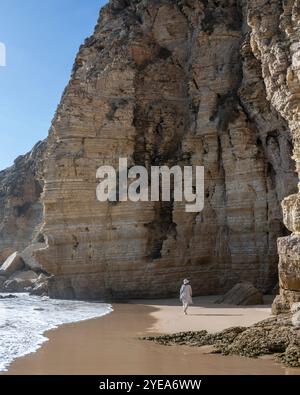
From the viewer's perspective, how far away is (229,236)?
22.4m

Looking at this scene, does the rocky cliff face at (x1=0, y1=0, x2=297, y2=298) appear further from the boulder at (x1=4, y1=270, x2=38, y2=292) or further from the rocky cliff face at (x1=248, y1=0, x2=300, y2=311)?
the boulder at (x1=4, y1=270, x2=38, y2=292)

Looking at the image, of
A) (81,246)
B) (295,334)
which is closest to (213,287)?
(81,246)

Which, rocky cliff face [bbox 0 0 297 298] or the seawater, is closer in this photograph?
A: the seawater

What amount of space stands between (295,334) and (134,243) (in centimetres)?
1500

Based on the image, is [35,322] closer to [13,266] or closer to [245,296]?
[245,296]

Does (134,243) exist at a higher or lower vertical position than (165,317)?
higher

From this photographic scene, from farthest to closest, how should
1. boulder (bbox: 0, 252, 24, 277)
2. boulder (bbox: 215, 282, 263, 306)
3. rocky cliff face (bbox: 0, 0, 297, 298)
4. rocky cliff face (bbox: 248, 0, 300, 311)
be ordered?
boulder (bbox: 0, 252, 24, 277) < rocky cliff face (bbox: 0, 0, 297, 298) < boulder (bbox: 215, 282, 263, 306) < rocky cliff face (bbox: 248, 0, 300, 311)

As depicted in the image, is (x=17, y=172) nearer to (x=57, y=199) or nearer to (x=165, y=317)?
(x=57, y=199)

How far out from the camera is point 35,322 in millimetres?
15695

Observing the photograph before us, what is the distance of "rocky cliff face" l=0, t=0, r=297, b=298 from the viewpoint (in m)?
21.7

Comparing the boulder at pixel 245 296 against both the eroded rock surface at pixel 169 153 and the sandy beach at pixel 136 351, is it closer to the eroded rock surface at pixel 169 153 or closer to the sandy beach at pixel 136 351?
the sandy beach at pixel 136 351

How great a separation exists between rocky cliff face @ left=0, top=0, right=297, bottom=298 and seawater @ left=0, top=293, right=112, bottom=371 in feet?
9.29

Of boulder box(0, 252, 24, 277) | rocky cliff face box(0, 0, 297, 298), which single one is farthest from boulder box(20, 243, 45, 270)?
rocky cliff face box(0, 0, 297, 298)
